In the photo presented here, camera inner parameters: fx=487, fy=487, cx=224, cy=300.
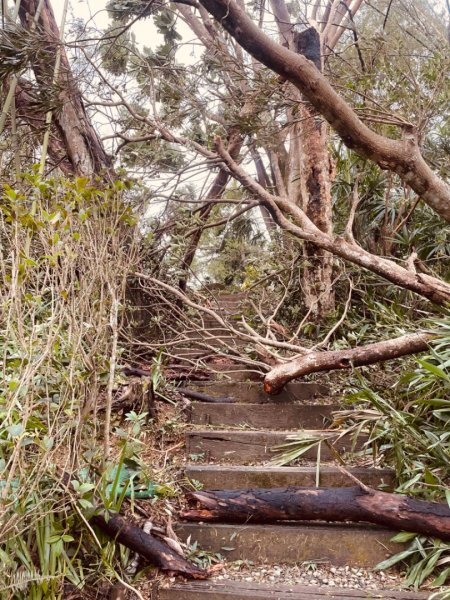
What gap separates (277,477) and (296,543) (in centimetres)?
42

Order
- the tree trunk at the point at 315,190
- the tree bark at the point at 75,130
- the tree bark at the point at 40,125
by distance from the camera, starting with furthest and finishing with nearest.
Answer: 1. the tree trunk at the point at 315,190
2. the tree bark at the point at 75,130
3. the tree bark at the point at 40,125

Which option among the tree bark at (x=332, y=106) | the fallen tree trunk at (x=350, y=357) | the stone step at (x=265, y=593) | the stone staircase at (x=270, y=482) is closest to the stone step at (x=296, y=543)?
the stone staircase at (x=270, y=482)

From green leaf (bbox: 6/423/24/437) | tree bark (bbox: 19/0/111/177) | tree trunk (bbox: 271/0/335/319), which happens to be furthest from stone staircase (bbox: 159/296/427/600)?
tree bark (bbox: 19/0/111/177)

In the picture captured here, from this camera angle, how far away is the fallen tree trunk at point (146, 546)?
1.99 m

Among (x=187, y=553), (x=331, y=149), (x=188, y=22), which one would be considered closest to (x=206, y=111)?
(x=331, y=149)

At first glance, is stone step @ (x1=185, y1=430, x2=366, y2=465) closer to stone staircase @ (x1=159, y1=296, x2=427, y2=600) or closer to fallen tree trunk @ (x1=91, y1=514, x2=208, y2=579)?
stone staircase @ (x1=159, y1=296, x2=427, y2=600)

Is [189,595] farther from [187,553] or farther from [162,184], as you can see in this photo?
[162,184]

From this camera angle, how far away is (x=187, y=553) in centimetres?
223

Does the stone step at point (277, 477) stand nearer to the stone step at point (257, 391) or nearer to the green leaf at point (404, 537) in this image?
the green leaf at point (404, 537)

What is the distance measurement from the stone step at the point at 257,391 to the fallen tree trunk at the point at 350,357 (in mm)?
392

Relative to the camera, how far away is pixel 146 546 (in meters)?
2.04

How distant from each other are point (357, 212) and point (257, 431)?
3.16 metres

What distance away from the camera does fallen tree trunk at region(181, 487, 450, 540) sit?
213 centimetres

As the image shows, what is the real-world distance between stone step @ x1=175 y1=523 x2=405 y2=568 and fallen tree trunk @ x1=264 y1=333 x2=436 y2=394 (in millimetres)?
1098
